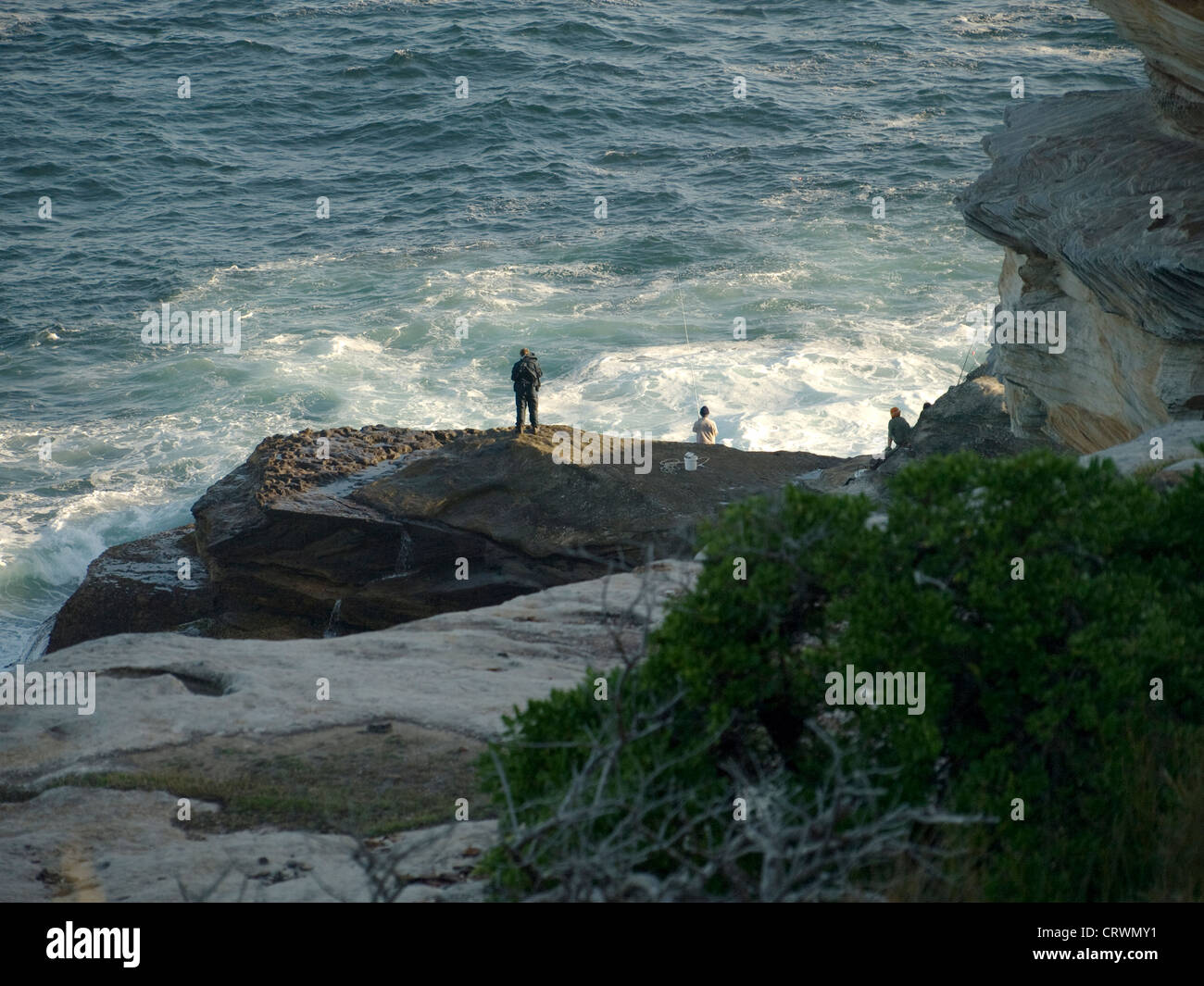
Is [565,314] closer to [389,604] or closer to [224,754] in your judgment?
[389,604]

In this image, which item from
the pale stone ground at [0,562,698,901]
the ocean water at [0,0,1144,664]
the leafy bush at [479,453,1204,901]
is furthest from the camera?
the ocean water at [0,0,1144,664]

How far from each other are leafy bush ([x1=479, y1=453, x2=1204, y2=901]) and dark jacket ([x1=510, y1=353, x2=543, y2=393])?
12.3 meters

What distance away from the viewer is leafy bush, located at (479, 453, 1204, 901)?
22.3 feet

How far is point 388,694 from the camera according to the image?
12.7 m

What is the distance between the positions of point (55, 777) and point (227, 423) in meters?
20.7

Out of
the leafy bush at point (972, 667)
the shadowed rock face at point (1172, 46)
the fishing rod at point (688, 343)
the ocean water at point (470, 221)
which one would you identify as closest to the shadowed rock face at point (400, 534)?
the ocean water at point (470, 221)

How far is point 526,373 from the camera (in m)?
19.6

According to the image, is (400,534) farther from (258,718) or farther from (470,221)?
(470,221)

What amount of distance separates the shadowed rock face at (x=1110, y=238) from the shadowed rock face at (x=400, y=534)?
5202 millimetres

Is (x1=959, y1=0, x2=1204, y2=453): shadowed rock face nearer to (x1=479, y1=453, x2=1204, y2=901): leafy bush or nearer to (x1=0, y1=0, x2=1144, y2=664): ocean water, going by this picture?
(x1=479, y1=453, x2=1204, y2=901): leafy bush

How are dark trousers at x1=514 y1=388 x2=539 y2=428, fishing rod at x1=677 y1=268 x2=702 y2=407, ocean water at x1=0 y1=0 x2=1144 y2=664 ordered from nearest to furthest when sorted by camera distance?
dark trousers at x1=514 y1=388 x2=539 y2=428 < ocean water at x1=0 y1=0 x2=1144 y2=664 < fishing rod at x1=677 y1=268 x2=702 y2=407

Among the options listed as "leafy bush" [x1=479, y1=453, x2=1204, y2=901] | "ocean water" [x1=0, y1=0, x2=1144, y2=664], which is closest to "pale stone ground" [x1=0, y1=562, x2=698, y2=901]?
"leafy bush" [x1=479, y1=453, x2=1204, y2=901]

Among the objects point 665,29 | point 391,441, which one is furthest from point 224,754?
point 665,29

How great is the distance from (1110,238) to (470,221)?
30.1m
